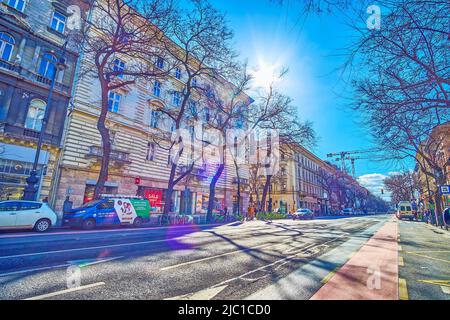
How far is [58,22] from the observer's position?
18906mm

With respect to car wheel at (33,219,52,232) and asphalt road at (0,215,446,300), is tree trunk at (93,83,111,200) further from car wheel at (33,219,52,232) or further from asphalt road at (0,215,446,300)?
asphalt road at (0,215,446,300)

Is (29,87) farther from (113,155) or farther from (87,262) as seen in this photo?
(87,262)

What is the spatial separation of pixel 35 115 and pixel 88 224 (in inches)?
406

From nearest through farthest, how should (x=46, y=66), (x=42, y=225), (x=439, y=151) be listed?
(x=42, y=225)
(x=46, y=66)
(x=439, y=151)

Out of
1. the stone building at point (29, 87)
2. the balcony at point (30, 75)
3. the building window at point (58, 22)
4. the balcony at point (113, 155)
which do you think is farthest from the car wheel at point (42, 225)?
the building window at point (58, 22)

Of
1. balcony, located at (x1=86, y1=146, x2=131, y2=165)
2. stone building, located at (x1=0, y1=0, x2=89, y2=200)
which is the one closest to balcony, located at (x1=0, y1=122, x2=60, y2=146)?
stone building, located at (x1=0, y1=0, x2=89, y2=200)

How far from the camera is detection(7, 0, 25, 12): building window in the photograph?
53.7ft

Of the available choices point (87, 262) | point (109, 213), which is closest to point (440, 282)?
point (87, 262)

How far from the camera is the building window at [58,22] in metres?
18.6

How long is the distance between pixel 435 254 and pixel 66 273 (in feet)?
37.0

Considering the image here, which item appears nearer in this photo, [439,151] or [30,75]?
[30,75]

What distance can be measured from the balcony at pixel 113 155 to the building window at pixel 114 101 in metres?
4.48
